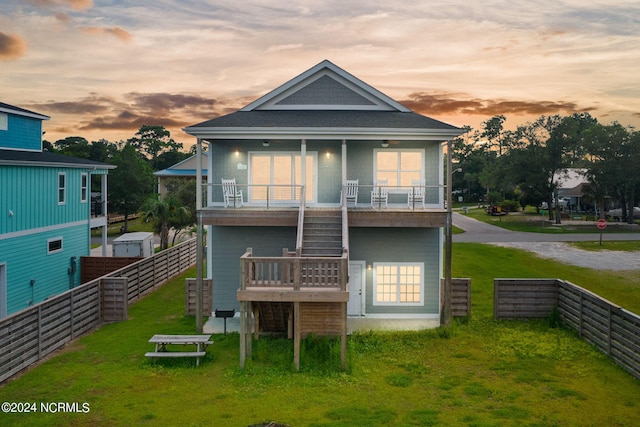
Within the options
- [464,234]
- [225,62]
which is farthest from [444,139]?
[464,234]

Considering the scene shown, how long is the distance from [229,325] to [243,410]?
7.63 metres

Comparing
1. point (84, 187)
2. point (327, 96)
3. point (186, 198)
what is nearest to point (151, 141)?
point (186, 198)

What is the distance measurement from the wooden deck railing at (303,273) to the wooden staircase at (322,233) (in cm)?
231

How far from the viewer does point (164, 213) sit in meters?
33.4

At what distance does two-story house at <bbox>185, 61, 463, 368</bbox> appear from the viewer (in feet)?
59.7

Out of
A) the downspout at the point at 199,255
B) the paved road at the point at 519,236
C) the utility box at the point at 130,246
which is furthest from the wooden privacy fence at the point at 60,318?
the paved road at the point at 519,236

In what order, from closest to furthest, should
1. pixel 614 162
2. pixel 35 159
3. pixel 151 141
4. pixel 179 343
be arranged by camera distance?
pixel 179 343 → pixel 35 159 → pixel 614 162 → pixel 151 141

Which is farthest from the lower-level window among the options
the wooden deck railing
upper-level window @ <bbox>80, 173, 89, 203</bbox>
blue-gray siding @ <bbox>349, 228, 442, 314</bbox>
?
upper-level window @ <bbox>80, 173, 89, 203</bbox>

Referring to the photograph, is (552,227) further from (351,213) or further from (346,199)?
(351,213)

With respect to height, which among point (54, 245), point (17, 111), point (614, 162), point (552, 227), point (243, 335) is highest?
Answer: point (614, 162)

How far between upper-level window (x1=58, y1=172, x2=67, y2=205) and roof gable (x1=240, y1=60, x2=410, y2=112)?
9368mm

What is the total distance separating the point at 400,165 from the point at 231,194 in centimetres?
659

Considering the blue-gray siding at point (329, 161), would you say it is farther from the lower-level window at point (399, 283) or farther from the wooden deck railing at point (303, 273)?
the wooden deck railing at point (303, 273)

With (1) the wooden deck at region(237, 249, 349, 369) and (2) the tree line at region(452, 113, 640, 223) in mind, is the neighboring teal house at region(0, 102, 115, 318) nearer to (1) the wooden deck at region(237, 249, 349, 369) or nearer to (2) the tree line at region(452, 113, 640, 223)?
(1) the wooden deck at region(237, 249, 349, 369)
